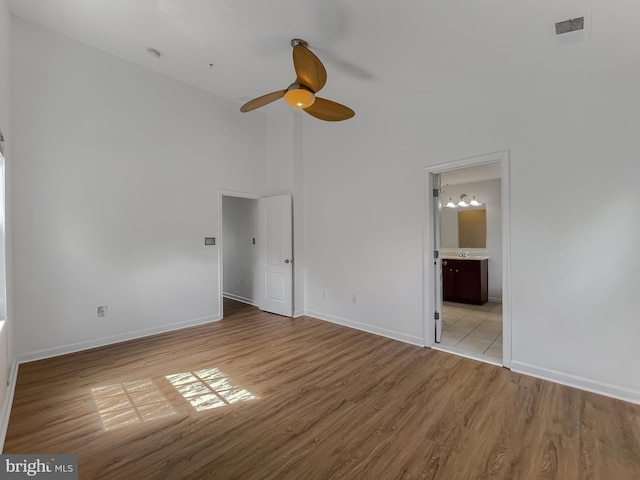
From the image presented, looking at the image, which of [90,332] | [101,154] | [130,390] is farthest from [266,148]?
[130,390]

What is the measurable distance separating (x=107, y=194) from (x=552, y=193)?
4.80 meters

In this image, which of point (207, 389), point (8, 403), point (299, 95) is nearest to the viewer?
point (8, 403)

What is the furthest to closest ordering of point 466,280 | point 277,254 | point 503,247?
point 466,280 < point 277,254 < point 503,247

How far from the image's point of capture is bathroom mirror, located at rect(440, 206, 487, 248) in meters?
6.30

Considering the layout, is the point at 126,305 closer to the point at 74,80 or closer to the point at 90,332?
the point at 90,332

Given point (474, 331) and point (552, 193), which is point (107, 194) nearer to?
point (552, 193)

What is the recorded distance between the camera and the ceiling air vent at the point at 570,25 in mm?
2078

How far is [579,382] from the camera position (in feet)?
8.55

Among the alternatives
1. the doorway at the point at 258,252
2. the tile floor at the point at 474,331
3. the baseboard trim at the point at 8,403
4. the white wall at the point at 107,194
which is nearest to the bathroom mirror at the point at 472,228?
the tile floor at the point at 474,331

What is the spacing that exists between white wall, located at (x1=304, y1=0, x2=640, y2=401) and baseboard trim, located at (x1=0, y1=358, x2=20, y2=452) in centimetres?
358

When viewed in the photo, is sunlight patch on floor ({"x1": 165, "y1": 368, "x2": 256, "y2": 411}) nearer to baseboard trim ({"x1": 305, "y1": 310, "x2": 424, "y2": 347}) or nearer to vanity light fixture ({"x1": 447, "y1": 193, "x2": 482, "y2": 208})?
baseboard trim ({"x1": 305, "y1": 310, "x2": 424, "y2": 347})

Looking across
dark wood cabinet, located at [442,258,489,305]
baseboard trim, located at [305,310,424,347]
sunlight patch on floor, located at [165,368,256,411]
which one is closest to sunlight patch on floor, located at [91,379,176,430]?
sunlight patch on floor, located at [165,368,256,411]

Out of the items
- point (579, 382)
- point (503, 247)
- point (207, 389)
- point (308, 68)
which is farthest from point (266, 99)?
point (579, 382)

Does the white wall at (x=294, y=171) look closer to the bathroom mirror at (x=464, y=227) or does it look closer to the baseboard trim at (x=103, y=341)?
the baseboard trim at (x=103, y=341)
